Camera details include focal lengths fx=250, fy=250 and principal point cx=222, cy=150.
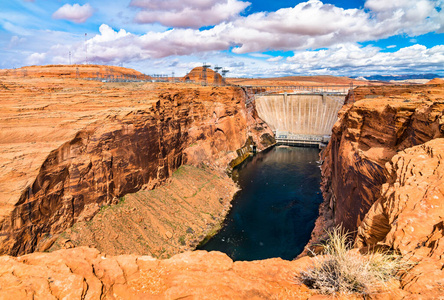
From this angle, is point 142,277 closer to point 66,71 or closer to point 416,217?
point 416,217

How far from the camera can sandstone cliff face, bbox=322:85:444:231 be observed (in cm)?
1433

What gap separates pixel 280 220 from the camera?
104 ft

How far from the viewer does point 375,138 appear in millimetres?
19797

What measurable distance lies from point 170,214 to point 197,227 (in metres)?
3.47

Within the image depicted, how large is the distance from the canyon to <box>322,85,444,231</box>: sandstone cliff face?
10 centimetres

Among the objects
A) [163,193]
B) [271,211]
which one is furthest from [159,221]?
[271,211]

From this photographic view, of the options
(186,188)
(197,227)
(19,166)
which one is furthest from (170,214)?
(19,166)

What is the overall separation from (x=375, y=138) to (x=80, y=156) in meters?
25.5

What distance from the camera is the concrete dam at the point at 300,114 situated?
7162 cm

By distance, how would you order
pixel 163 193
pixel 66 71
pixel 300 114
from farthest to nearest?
pixel 300 114
pixel 66 71
pixel 163 193

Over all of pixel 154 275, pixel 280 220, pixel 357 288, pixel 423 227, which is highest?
pixel 423 227

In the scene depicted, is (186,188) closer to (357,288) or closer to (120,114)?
(120,114)

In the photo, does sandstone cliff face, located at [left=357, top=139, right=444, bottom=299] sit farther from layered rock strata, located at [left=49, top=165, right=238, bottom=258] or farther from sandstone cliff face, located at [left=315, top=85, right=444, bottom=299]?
layered rock strata, located at [left=49, top=165, right=238, bottom=258]

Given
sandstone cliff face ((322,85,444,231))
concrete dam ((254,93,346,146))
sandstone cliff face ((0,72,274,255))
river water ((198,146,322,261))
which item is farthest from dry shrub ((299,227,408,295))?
concrete dam ((254,93,346,146))
